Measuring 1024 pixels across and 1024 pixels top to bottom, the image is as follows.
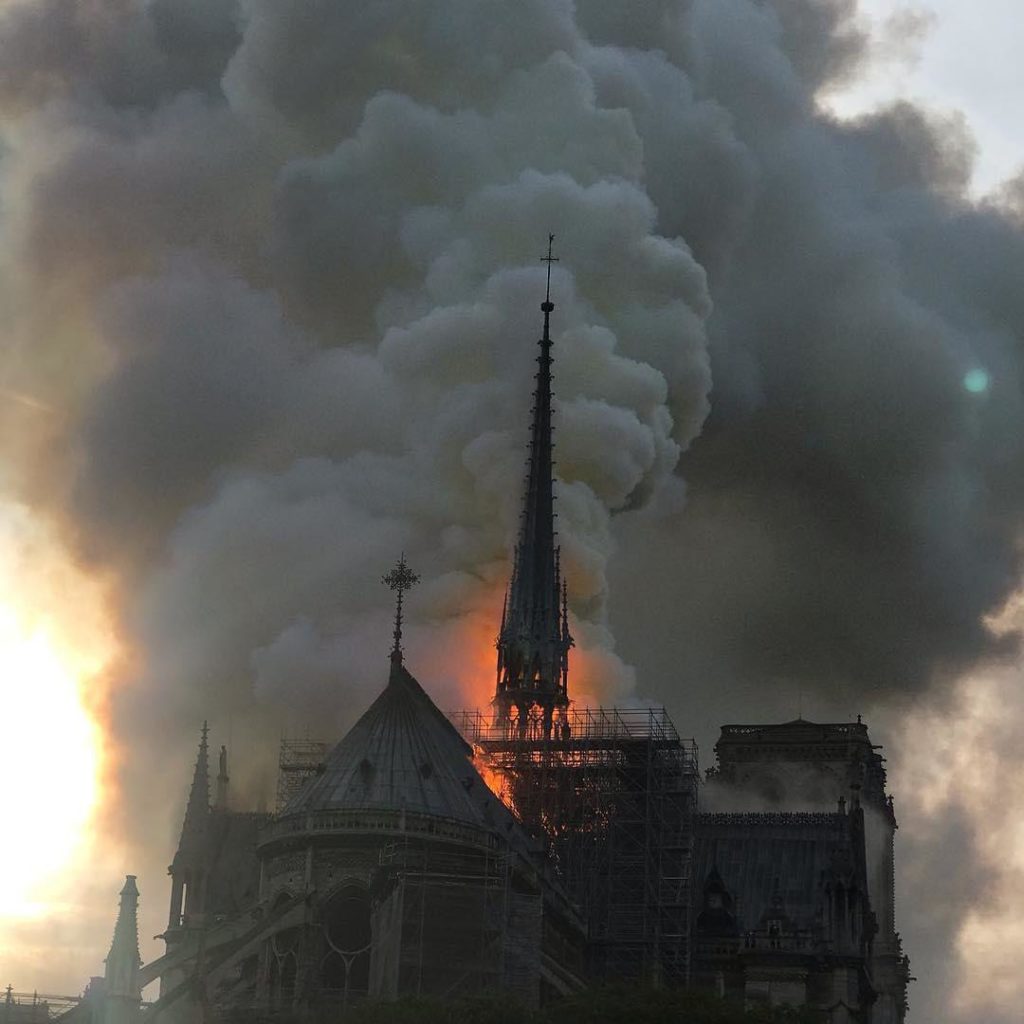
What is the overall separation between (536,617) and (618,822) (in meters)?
16.0

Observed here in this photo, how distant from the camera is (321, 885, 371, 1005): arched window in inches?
4227

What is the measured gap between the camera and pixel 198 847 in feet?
441

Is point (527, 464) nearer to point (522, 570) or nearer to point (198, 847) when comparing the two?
point (522, 570)

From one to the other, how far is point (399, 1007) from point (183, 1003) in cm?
1607

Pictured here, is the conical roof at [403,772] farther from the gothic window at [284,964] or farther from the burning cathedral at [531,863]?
the gothic window at [284,964]

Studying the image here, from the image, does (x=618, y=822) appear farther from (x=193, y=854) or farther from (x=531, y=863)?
(x=193, y=854)

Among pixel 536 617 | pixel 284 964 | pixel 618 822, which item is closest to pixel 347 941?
pixel 284 964

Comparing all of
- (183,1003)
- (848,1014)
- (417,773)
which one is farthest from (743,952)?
(183,1003)

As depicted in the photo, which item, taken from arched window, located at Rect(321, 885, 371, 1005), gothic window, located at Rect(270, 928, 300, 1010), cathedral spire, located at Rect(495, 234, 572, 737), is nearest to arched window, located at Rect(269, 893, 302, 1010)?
gothic window, located at Rect(270, 928, 300, 1010)

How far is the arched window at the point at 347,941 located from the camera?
107375 millimetres

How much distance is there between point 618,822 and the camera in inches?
4865

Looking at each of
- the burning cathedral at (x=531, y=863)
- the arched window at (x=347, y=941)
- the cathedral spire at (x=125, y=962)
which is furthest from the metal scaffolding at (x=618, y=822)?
the cathedral spire at (x=125, y=962)

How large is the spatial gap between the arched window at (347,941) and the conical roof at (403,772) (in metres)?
3.98

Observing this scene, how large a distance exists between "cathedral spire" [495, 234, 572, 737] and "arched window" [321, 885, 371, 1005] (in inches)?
980
